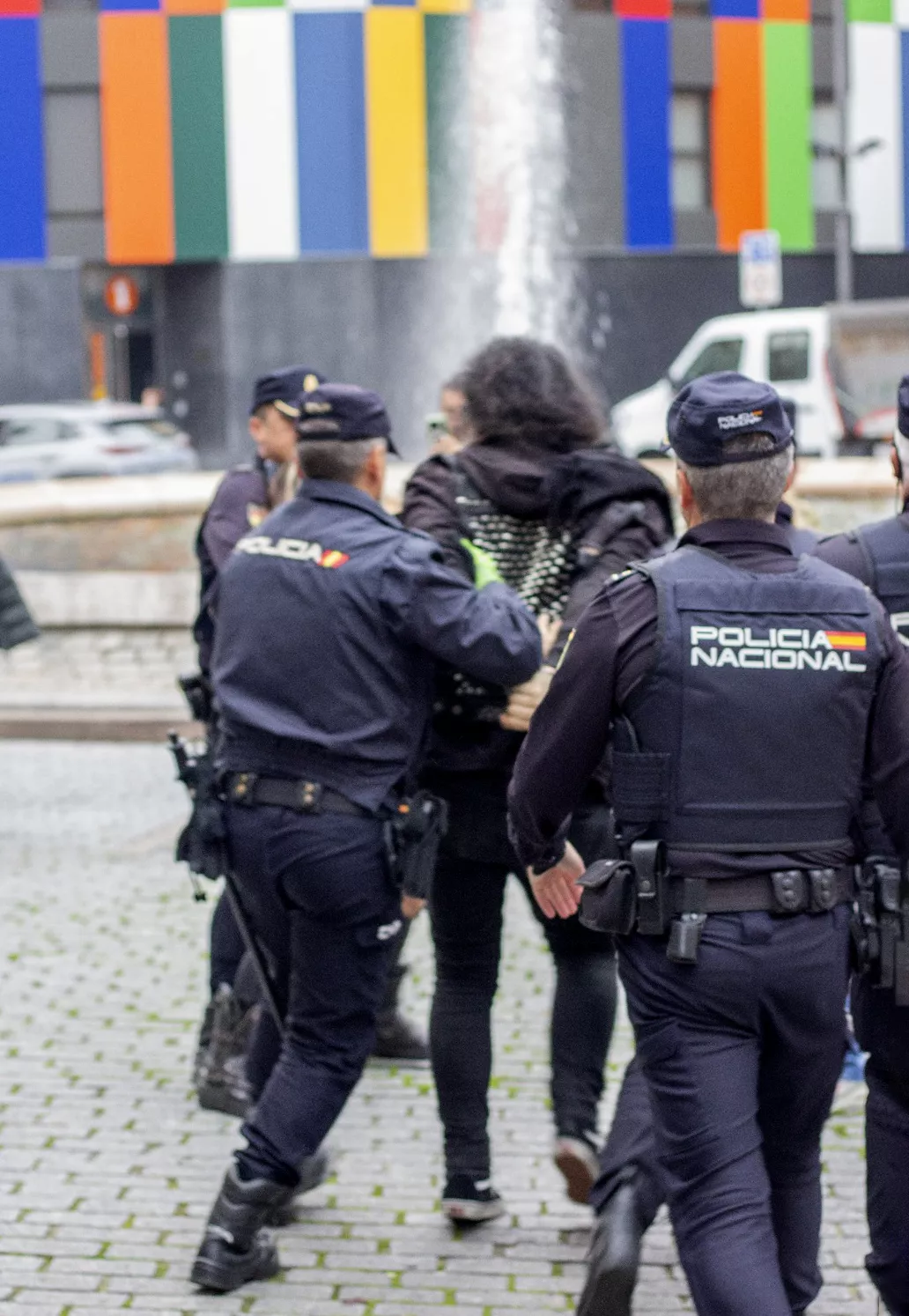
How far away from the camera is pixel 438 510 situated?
4.78 m

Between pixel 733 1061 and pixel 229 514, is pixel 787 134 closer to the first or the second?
pixel 229 514

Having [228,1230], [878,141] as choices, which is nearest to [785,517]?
[228,1230]

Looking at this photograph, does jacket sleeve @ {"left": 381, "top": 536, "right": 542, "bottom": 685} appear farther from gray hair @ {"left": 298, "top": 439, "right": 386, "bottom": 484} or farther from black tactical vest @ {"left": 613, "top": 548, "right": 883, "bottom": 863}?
black tactical vest @ {"left": 613, "top": 548, "right": 883, "bottom": 863}

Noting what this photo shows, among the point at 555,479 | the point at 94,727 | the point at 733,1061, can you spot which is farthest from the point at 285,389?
the point at 94,727

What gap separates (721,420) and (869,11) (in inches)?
1372

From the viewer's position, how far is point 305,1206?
16.5 ft

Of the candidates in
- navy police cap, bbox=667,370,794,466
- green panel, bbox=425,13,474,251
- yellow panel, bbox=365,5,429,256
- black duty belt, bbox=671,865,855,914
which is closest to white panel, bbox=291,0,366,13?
yellow panel, bbox=365,5,429,256

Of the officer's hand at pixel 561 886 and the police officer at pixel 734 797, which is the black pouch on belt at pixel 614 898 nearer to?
the police officer at pixel 734 797

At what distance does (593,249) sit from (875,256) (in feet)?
17.7

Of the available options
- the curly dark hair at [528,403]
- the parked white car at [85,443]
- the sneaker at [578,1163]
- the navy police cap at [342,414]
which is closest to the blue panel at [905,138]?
the parked white car at [85,443]

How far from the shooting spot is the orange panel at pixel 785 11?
3528 centimetres

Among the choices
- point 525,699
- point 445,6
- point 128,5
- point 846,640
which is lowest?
point 525,699

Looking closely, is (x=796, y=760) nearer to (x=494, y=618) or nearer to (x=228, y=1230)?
(x=494, y=618)

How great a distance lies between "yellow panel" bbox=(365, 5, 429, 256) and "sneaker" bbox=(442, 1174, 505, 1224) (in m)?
28.9
